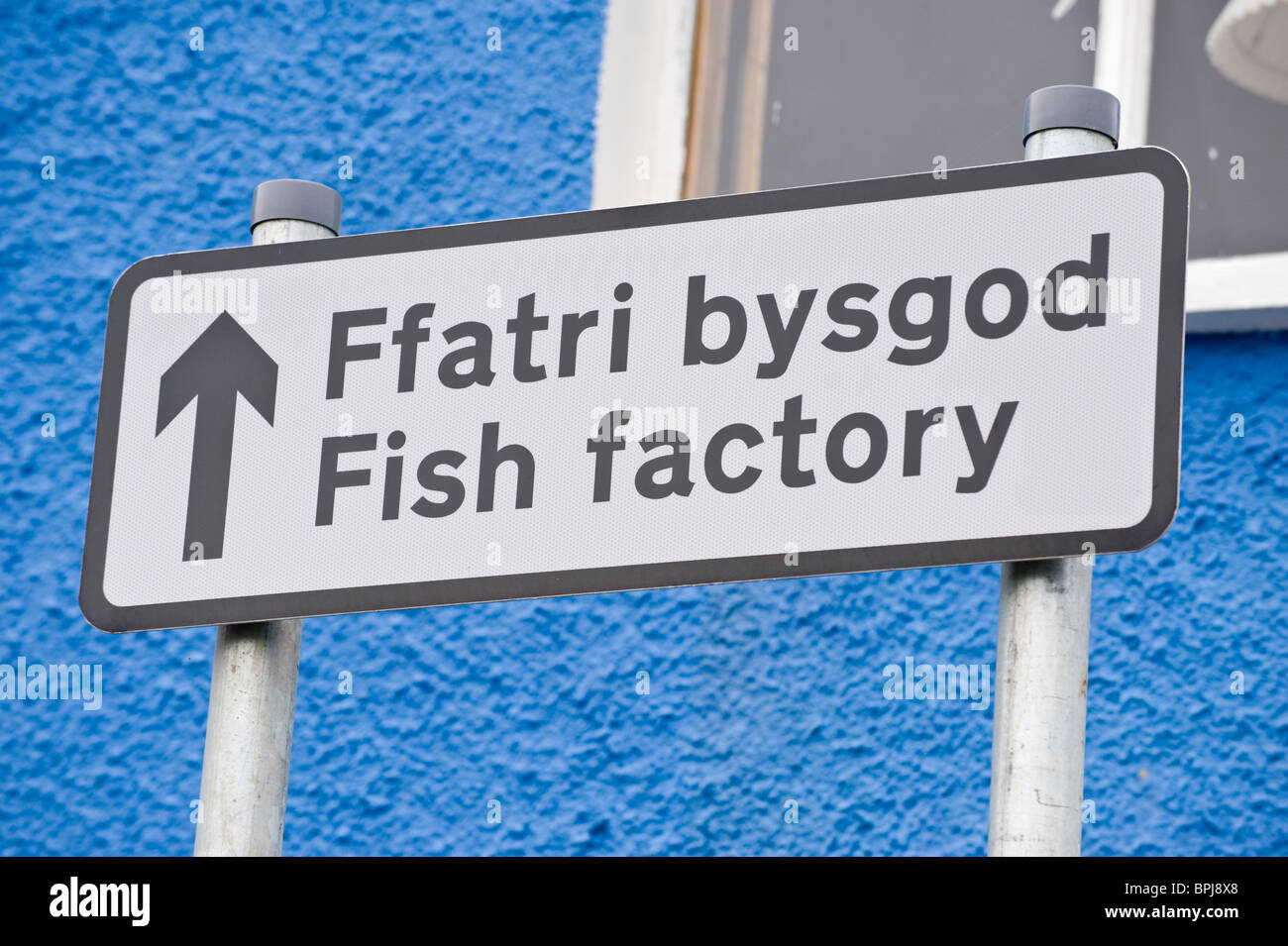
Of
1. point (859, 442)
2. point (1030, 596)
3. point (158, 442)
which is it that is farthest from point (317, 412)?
point (1030, 596)

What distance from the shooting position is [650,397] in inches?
54.0

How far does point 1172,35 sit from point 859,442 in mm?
1795

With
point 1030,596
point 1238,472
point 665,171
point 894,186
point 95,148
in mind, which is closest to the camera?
point 1030,596

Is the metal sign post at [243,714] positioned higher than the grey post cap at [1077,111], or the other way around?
the grey post cap at [1077,111]

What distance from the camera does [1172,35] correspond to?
2.74m

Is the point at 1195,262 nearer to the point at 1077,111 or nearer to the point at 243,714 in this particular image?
the point at 1077,111

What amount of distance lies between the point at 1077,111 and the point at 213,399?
824 mm

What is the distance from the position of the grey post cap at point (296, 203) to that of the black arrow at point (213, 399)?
0.12m

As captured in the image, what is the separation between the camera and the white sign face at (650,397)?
1247mm

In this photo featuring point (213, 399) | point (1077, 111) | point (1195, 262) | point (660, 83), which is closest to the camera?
point (1077, 111)

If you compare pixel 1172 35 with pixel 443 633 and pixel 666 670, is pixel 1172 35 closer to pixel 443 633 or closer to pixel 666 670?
pixel 666 670

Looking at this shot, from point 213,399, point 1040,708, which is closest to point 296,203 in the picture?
point 213,399

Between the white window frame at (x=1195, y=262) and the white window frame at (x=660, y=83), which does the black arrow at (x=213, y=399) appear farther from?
the white window frame at (x=1195, y=262)

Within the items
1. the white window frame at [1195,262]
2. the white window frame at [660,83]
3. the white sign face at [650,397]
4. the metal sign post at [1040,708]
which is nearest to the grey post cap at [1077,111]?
the white sign face at [650,397]
